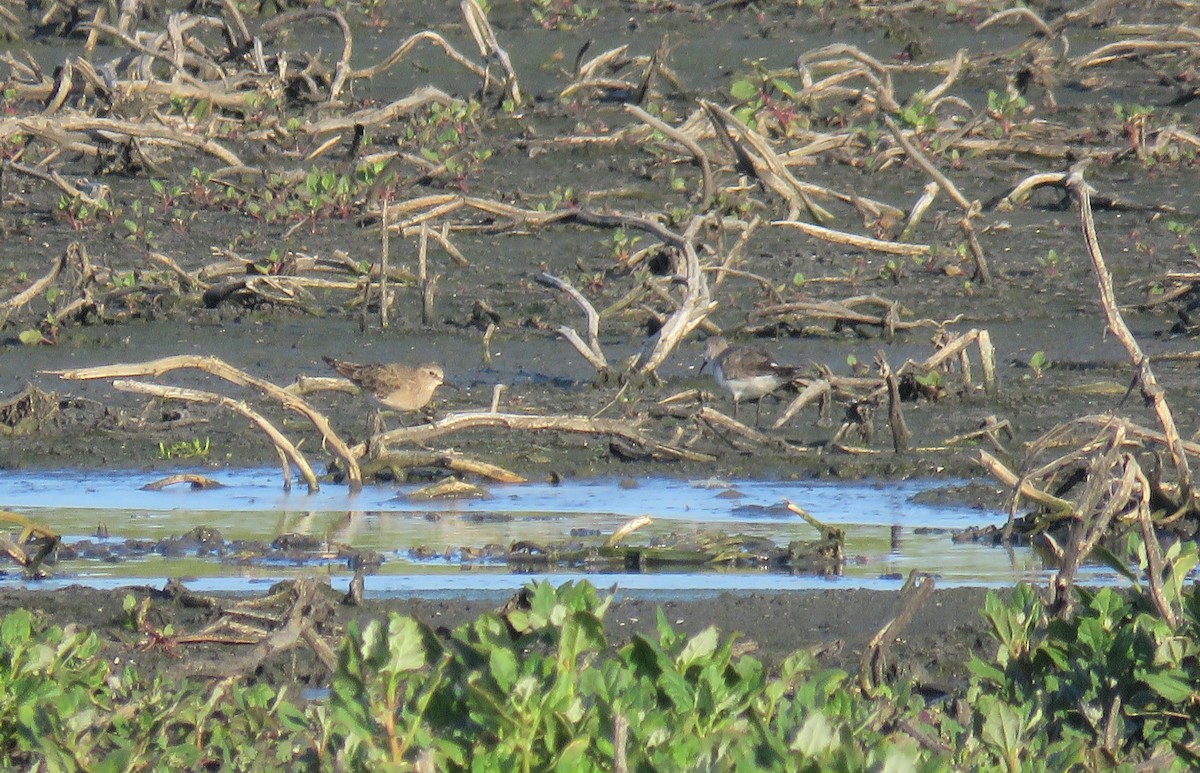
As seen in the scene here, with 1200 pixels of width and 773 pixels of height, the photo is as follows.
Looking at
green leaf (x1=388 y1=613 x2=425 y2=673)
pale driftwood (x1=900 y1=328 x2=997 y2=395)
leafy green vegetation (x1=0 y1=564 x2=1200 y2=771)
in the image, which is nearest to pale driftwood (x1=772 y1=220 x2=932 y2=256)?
pale driftwood (x1=900 y1=328 x2=997 y2=395)

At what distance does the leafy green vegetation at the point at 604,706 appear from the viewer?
3.23 meters

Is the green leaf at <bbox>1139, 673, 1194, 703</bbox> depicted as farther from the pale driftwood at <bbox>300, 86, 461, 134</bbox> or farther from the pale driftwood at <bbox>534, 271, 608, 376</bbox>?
the pale driftwood at <bbox>300, 86, 461, 134</bbox>

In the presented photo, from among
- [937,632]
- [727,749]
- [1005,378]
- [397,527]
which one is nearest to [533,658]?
[727,749]

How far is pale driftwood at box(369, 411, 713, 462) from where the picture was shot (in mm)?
9305

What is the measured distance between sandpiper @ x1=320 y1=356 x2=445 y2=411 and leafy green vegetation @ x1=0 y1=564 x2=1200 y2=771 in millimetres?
5231

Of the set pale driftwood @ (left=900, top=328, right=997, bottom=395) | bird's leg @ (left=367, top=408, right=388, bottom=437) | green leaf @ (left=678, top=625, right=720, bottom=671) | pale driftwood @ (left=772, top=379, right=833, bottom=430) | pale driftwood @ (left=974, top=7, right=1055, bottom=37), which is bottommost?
green leaf @ (left=678, top=625, right=720, bottom=671)

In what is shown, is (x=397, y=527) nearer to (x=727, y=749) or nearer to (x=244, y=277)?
(x=244, y=277)

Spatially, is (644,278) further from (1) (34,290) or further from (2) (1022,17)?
(2) (1022,17)

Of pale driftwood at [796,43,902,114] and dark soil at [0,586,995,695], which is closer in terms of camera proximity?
dark soil at [0,586,995,695]

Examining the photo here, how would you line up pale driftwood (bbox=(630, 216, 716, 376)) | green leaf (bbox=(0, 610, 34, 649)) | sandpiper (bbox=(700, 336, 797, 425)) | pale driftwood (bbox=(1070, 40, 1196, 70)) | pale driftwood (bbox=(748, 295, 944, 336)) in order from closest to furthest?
green leaf (bbox=(0, 610, 34, 649))
sandpiper (bbox=(700, 336, 797, 425))
pale driftwood (bbox=(630, 216, 716, 376))
pale driftwood (bbox=(748, 295, 944, 336))
pale driftwood (bbox=(1070, 40, 1196, 70))

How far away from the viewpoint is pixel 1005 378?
36.6 ft

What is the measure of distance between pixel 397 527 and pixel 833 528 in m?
1.90

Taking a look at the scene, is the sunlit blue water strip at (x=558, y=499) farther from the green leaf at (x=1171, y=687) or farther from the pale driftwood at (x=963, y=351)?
the green leaf at (x=1171, y=687)

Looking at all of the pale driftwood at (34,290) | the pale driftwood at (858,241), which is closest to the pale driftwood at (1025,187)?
the pale driftwood at (858,241)
